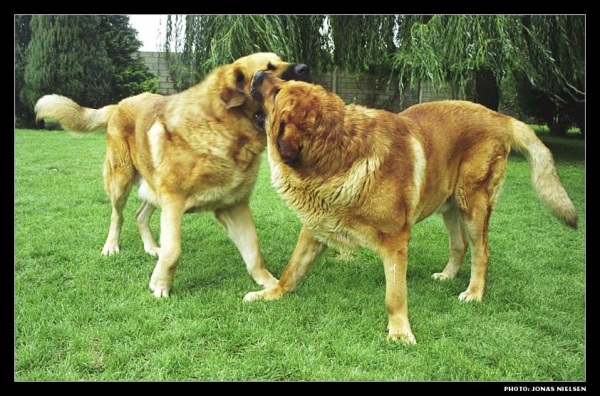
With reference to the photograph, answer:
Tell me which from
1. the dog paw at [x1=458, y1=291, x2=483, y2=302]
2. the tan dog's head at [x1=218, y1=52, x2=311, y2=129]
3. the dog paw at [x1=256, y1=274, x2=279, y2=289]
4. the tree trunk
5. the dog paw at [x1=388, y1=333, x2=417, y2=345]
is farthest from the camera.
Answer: the tree trunk

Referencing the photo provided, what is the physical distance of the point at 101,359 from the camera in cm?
274

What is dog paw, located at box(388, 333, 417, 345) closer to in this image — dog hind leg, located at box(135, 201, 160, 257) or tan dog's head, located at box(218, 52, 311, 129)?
tan dog's head, located at box(218, 52, 311, 129)

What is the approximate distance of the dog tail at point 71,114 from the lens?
463 cm

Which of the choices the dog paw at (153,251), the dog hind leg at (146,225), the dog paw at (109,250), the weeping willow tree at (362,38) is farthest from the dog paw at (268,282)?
the weeping willow tree at (362,38)

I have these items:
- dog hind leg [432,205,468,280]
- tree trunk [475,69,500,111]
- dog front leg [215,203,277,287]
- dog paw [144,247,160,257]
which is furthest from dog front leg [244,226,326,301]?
tree trunk [475,69,500,111]

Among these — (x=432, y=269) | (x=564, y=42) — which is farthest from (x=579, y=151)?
(x=432, y=269)

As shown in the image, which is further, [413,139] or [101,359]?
[413,139]

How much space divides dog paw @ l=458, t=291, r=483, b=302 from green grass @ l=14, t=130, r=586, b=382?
0.09m

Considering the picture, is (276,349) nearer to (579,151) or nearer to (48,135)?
(48,135)

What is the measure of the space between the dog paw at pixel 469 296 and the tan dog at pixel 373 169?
0.5 inches

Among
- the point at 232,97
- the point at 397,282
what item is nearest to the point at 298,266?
the point at 397,282

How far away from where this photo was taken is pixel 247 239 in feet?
13.1

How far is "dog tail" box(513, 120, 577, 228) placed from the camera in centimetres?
383

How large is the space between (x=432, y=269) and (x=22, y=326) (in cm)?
354
